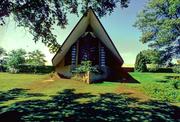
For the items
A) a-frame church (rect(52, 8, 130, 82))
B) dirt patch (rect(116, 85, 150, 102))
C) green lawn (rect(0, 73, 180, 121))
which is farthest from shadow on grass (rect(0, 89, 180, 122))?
a-frame church (rect(52, 8, 130, 82))

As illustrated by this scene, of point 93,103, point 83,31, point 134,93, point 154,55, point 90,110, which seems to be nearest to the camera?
point 90,110

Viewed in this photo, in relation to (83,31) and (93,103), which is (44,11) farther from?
(83,31)

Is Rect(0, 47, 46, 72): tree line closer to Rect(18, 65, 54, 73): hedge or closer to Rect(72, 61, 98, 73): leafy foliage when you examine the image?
Rect(18, 65, 54, 73): hedge

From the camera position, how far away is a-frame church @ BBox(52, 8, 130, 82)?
31.1 m

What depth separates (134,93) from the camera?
21766mm

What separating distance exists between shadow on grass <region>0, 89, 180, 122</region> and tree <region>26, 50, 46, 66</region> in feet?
106

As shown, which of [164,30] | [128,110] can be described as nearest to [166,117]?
[128,110]

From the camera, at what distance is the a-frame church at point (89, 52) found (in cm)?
3111

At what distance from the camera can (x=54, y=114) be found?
14531 mm

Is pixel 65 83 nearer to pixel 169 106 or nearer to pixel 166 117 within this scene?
pixel 169 106

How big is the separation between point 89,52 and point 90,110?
17.8 metres

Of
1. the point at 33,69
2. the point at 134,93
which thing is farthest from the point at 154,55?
the point at 33,69

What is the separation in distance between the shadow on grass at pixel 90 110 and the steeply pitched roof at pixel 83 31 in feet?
36.7

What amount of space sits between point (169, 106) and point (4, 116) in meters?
10.3
